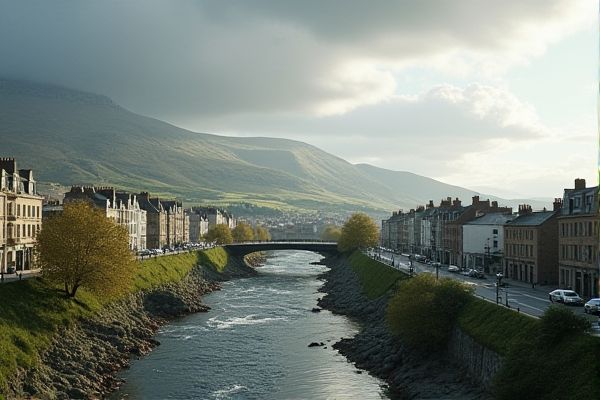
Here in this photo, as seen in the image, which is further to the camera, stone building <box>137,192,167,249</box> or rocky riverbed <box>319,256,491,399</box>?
stone building <box>137,192,167,249</box>

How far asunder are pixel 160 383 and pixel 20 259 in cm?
4909

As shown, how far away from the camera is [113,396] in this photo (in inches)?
2299

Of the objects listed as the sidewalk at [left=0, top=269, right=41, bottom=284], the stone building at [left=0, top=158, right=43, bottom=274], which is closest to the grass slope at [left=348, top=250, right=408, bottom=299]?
the sidewalk at [left=0, top=269, right=41, bottom=284]

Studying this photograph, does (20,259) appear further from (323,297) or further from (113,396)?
(323,297)

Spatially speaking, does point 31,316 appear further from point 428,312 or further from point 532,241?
point 532,241

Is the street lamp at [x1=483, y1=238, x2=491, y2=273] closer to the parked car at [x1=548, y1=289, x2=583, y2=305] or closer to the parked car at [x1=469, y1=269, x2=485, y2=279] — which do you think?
the parked car at [x1=469, y1=269, x2=485, y2=279]

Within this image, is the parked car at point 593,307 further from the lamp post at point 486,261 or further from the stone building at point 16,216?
the stone building at point 16,216

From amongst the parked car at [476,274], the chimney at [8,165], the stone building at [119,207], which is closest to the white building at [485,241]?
the parked car at [476,274]

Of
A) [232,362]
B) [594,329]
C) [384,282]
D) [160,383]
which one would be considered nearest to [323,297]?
[384,282]

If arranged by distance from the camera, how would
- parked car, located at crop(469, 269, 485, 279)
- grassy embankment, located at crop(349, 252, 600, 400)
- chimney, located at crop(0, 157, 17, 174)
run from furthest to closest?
parked car, located at crop(469, 269, 485, 279), chimney, located at crop(0, 157, 17, 174), grassy embankment, located at crop(349, 252, 600, 400)

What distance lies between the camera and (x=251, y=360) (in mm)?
72375

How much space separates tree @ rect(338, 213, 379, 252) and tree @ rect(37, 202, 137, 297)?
121 meters

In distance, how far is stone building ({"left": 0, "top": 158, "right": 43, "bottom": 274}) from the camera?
92.9m

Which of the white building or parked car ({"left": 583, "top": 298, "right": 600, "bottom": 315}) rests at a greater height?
the white building
